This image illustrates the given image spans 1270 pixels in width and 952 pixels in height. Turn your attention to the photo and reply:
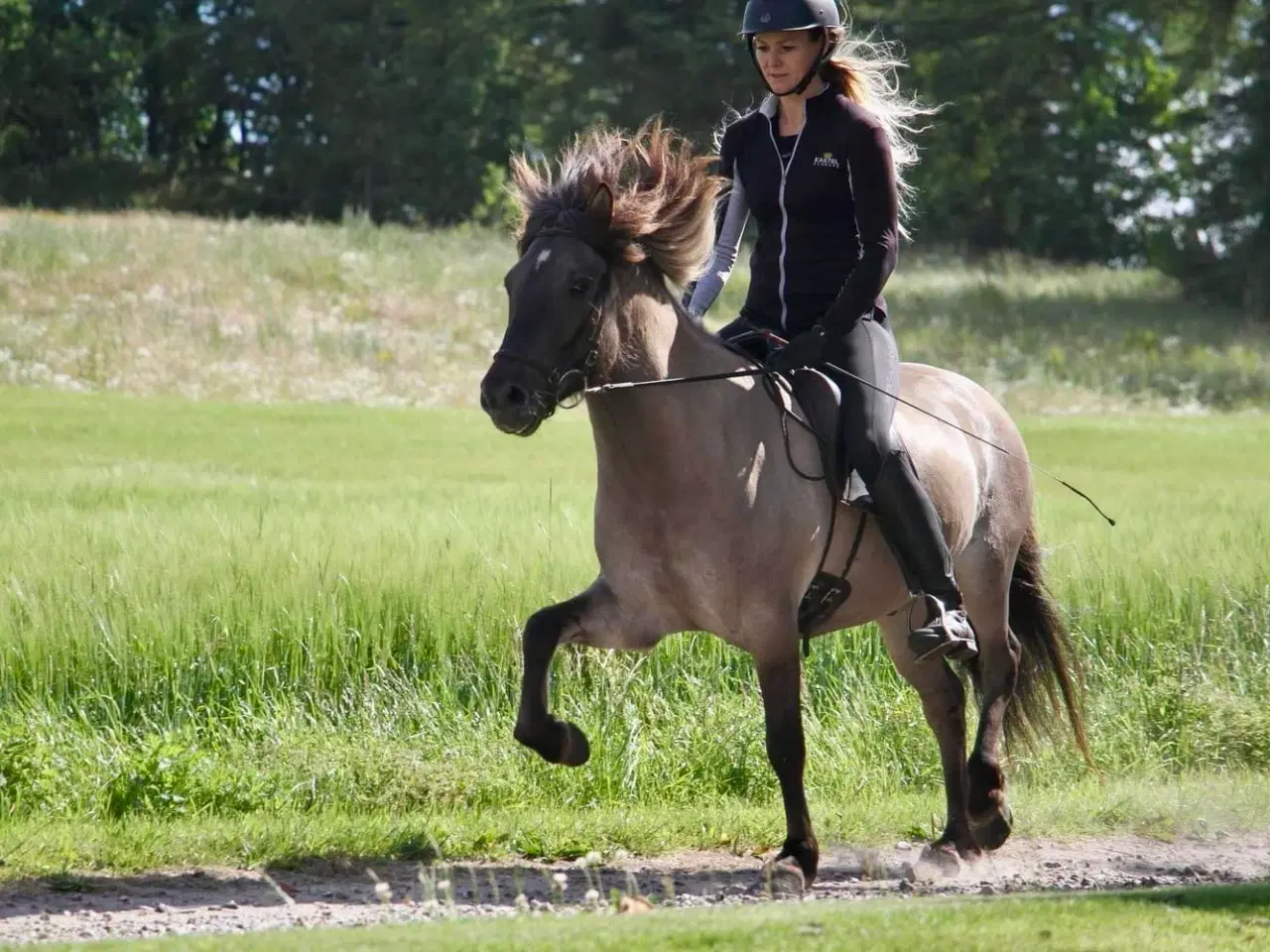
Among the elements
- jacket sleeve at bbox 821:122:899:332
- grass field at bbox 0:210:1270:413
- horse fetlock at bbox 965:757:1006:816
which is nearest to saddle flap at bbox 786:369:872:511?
jacket sleeve at bbox 821:122:899:332

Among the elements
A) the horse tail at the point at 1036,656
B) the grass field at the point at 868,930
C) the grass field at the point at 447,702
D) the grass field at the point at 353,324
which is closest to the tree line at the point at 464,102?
the grass field at the point at 353,324

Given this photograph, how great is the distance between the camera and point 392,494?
14516 mm

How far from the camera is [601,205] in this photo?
19.1 feet

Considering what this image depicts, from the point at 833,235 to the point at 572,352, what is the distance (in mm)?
1345

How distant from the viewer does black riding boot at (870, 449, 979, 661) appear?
21.1ft

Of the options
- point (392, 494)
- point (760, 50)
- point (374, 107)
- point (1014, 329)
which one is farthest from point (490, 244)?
point (760, 50)

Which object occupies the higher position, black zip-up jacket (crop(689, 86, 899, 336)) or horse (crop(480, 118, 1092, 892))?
black zip-up jacket (crop(689, 86, 899, 336))

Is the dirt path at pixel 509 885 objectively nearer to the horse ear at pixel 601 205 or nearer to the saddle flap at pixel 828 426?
the saddle flap at pixel 828 426

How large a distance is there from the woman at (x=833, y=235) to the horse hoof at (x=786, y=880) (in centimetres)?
97

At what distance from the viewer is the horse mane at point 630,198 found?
5.86 m

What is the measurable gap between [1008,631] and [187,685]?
4.10 m

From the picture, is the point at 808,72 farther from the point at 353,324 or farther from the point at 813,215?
the point at 353,324

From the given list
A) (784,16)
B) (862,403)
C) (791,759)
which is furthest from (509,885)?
(784,16)

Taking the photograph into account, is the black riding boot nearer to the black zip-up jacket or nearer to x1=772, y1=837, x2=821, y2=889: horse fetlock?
the black zip-up jacket
